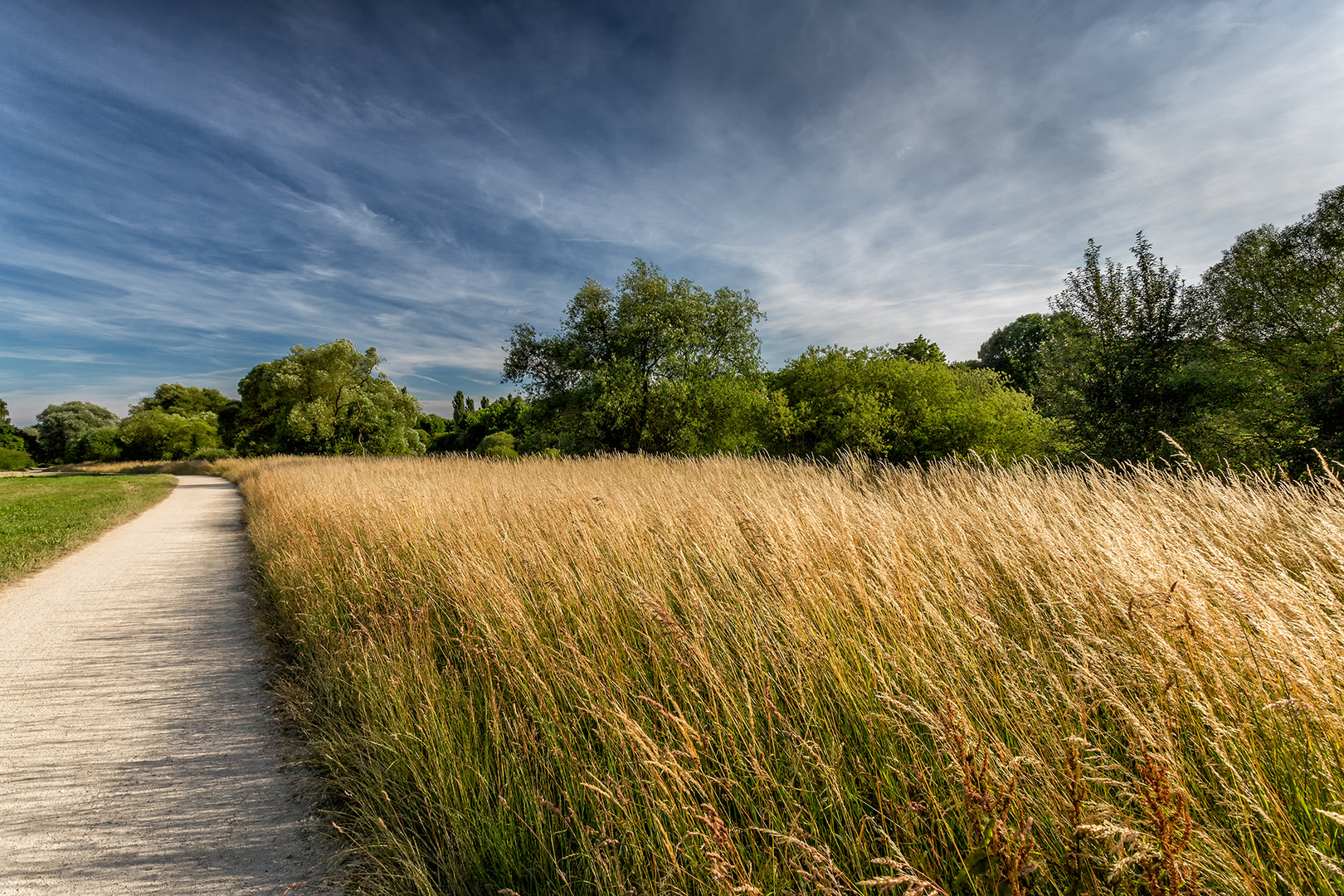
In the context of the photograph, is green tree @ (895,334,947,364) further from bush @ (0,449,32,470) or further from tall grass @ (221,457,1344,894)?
bush @ (0,449,32,470)

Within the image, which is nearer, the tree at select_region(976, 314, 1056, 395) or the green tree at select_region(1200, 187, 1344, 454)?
the green tree at select_region(1200, 187, 1344, 454)

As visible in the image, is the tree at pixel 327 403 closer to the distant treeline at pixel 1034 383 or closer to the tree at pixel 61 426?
the distant treeline at pixel 1034 383

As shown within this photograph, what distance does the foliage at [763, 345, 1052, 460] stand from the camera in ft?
39.3

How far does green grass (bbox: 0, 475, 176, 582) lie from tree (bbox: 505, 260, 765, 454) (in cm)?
1184

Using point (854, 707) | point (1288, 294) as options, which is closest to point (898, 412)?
point (1288, 294)

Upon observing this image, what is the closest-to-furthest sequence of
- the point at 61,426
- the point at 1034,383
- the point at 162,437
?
the point at 1034,383, the point at 162,437, the point at 61,426

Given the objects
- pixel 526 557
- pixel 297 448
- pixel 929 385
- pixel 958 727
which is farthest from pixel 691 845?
pixel 297 448

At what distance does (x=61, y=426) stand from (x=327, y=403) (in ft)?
205

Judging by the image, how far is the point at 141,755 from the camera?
3.12 m

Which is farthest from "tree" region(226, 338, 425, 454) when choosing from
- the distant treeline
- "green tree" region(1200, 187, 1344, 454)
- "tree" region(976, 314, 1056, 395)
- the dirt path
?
"tree" region(976, 314, 1056, 395)

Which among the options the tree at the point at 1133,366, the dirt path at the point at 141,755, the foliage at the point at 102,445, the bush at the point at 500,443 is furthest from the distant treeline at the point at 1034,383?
the foliage at the point at 102,445

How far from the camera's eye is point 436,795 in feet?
7.98

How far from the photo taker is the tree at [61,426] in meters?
62.9

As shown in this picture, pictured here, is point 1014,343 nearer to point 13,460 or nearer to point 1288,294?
point 1288,294
